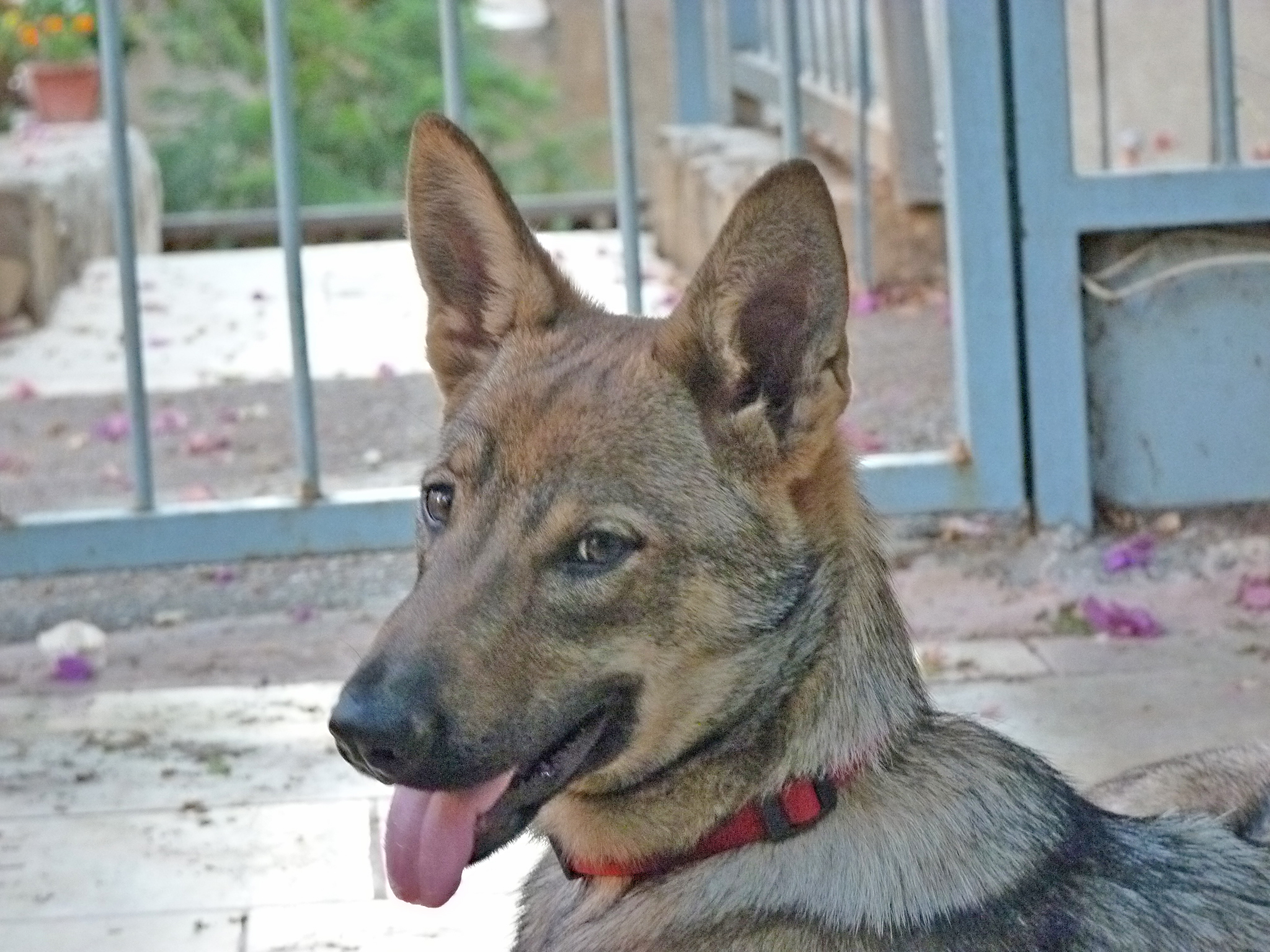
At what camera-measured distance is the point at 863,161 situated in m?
8.34

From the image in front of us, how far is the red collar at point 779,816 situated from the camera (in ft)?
9.41

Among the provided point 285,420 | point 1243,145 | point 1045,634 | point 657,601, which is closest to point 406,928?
point 657,601

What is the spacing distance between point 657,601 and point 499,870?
1.43 m

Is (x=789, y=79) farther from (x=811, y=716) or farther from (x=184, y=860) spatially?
(x=811, y=716)

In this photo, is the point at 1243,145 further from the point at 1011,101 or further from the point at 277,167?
the point at 277,167

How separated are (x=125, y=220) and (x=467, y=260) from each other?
8.42 feet

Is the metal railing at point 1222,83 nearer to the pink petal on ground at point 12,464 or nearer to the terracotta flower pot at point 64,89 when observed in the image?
the pink petal on ground at point 12,464

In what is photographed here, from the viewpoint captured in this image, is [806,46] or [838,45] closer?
[838,45]

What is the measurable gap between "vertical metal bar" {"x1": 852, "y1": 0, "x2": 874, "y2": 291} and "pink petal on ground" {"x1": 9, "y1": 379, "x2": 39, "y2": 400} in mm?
3630

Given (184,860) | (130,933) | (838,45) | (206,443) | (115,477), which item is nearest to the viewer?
(130,933)

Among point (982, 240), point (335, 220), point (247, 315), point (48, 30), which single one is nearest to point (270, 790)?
point (982, 240)

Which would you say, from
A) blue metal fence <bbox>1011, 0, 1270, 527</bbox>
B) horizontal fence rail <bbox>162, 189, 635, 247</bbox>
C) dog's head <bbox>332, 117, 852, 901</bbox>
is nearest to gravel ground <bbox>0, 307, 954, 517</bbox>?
blue metal fence <bbox>1011, 0, 1270, 527</bbox>

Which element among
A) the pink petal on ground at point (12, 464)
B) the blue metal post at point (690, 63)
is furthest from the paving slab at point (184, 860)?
the blue metal post at point (690, 63)

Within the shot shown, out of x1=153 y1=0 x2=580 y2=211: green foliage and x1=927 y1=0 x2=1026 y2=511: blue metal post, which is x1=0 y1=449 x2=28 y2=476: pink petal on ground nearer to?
x1=927 y1=0 x2=1026 y2=511: blue metal post
